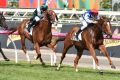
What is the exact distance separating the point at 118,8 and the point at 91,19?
2948 centimetres

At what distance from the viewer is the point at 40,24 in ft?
54.1

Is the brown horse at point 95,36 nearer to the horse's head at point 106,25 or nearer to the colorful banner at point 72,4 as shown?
the horse's head at point 106,25

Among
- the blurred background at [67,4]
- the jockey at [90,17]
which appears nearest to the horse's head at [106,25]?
the jockey at [90,17]

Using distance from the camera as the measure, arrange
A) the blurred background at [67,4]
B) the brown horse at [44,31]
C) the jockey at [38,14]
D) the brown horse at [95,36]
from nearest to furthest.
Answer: the brown horse at [95,36], the brown horse at [44,31], the jockey at [38,14], the blurred background at [67,4]

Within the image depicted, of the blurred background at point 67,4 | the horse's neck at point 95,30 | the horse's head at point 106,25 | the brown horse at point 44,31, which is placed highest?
the horse's head at point 106,25

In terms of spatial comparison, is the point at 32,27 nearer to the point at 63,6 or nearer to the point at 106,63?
the point at 106,63

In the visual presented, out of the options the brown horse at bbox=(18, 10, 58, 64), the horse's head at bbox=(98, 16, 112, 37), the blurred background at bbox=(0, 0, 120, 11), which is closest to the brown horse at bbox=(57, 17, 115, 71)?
the horse's head at bbox=(98, 16, 112, 37)

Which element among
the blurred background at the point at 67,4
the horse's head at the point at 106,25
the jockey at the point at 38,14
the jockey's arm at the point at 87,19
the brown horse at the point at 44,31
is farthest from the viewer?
the blurred background at the point at 67,4

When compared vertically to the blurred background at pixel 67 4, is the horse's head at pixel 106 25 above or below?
above

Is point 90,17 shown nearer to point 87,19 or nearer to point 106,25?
point 87,19

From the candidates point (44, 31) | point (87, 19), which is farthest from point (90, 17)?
point (44, 31)

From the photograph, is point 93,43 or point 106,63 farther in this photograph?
point 106,63

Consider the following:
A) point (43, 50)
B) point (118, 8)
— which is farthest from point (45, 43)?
point (118, 8)

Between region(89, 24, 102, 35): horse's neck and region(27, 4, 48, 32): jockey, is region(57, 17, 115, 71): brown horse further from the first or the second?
region(27, 4, 48, 32): jockey
